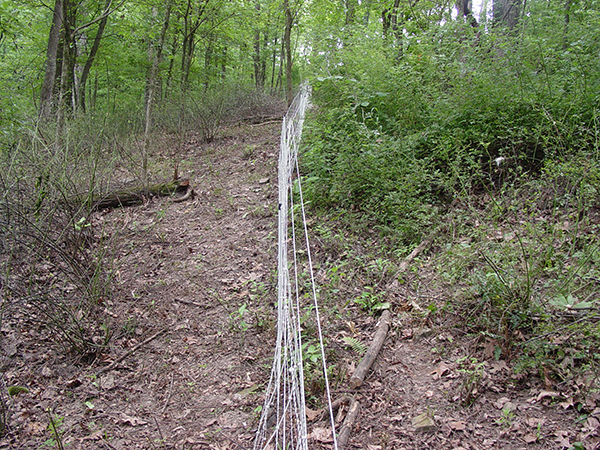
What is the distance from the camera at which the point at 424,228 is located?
16.0 ft

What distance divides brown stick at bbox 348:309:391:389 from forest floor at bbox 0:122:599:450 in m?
0.07

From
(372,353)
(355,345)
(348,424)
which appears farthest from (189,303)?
(348,424)

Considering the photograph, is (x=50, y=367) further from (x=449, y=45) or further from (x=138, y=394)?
(x=449, y=45)

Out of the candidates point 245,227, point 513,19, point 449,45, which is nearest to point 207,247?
point 245,227

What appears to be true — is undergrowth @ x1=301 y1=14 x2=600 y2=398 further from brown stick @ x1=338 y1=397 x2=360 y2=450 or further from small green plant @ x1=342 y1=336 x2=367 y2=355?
brown stick @ x1=338 y1=397 x2=360 y2=450

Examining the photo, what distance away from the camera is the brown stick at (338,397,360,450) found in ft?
8.76

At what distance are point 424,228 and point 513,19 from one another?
5.96 m

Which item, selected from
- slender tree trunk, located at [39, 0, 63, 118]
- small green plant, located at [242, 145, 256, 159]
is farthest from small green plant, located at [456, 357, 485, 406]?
slender tree trunk, located at [39, 0, 63, 118]

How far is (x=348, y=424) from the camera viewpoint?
2.79 m

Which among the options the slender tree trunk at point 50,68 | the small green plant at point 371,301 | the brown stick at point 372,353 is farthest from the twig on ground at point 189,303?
the slender tree trunk at point 50,68

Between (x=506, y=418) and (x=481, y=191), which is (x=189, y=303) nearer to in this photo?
(x=506, y=418)

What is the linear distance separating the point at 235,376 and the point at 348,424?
1.25m

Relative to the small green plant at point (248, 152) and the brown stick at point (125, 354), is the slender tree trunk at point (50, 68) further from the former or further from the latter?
the brown stick at point (125, 354)

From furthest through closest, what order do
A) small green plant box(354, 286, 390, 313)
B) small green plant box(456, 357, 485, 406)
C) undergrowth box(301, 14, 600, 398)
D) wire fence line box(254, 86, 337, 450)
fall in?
small green plant box(354, 286, 390, 313), undergrowth box(301, 14, 600, 398), small green plant box(456, 357, 485, 406), wire fence line box(254, 86, 337, 450)
